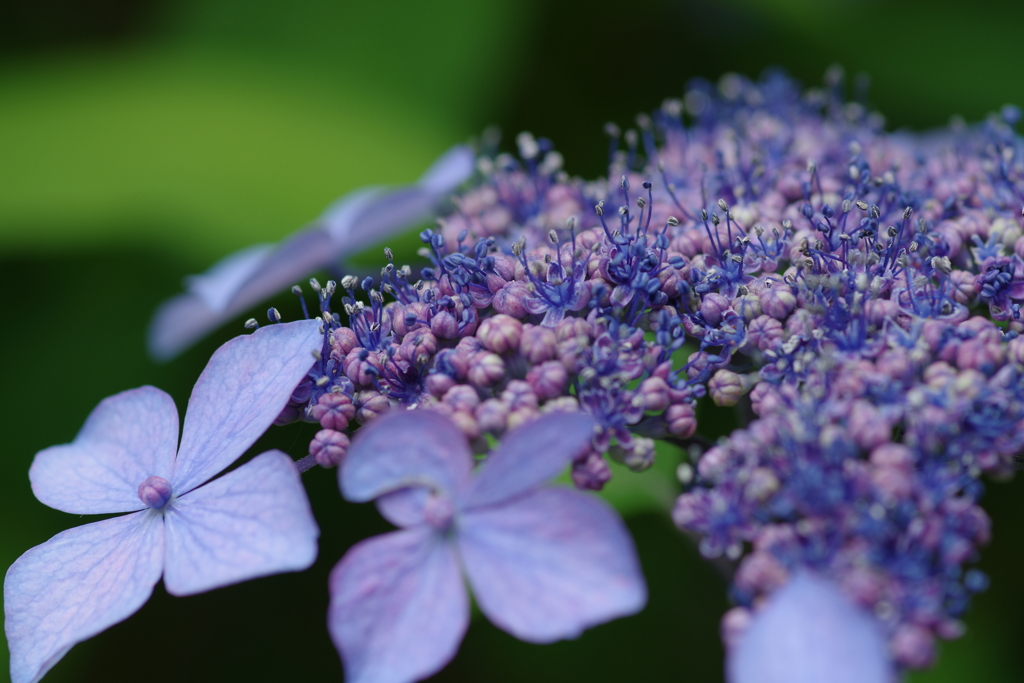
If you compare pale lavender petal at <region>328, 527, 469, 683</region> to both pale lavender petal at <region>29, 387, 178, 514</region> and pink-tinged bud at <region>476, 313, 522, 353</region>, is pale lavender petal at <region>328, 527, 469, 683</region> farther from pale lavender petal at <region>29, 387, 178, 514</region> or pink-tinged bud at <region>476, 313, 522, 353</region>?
pale lavender petal at <region>29, 387, 178, 514</region>

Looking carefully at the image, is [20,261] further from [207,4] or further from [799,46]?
[799,46]

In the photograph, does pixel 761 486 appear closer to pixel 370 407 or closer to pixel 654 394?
pixel 654 394

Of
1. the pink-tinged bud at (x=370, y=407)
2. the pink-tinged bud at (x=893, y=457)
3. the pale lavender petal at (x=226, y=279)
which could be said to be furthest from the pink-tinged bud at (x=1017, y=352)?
the pale lavender petal at (x=226, y=279)

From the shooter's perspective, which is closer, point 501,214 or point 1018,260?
point 1018,260

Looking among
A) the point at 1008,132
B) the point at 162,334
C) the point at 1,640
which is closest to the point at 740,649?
the point at 1008,132

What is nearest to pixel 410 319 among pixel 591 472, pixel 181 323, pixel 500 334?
pixel 500 334

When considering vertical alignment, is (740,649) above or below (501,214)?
below
